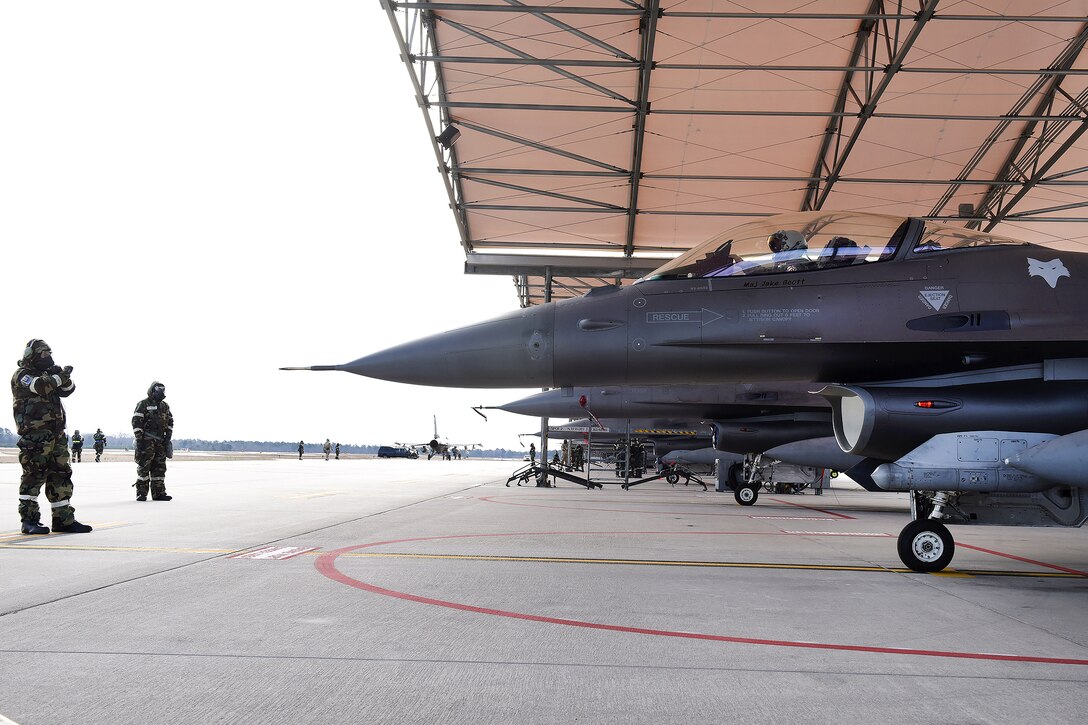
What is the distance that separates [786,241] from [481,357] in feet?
9.55

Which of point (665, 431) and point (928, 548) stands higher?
point (665, 431)

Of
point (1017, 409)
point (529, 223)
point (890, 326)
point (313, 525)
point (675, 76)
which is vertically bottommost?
point (313, 525)

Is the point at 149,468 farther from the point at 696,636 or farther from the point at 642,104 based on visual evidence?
the point at 696,636

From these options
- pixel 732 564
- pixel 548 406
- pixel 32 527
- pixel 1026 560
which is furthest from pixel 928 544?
pixel 548 406

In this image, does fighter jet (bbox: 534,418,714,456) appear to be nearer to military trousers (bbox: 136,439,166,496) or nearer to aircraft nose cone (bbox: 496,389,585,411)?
aircraft nose cone (bbox: 496,389,585,411)

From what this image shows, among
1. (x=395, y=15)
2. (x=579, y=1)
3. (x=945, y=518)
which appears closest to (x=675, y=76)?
(x=579, y=1)

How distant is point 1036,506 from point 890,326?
71.9 inches

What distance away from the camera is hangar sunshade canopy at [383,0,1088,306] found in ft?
41.6

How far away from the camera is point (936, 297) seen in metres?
6.62

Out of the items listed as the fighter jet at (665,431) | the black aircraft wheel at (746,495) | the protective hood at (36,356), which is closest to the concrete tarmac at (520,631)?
the protective hood at (36,356)

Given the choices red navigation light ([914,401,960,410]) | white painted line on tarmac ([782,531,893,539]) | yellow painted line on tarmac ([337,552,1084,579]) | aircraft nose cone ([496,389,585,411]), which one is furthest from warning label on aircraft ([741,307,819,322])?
aircraft nose cone ([496,389,585,411])

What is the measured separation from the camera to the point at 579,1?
1270 cm

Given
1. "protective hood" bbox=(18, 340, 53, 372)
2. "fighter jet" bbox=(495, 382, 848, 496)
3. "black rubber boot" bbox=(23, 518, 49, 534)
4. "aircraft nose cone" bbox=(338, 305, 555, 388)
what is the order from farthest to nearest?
1. "fighter jet" bbox=(495, 382, 848, 496)
2. "protective hood" bbox=(18, 340, 53, 372)
3. "black rubber boot" bbox=(23, 518, 49, 534)
4. "aircraft nose cone" bbox=(338, 305, 555, 388)

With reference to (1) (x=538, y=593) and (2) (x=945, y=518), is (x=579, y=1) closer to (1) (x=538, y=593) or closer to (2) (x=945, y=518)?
(2) (x=945, y=518)
